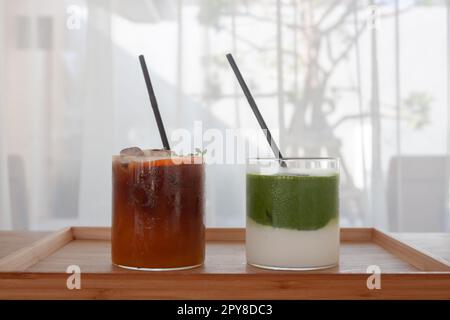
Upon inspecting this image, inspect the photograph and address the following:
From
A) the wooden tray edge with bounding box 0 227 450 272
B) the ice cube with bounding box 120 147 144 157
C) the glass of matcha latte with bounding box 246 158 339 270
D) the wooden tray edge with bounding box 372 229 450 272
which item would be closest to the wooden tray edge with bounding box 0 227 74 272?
the wooden tray edge with bounding box 0 227 450 272

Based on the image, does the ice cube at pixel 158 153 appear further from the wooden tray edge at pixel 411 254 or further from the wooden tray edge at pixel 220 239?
the wooden tray edge at pixel 411 254

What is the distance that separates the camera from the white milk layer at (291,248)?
2.68ft

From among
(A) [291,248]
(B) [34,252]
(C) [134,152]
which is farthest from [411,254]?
(B) [34,252]

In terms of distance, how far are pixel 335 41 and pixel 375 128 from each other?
39 centimetres

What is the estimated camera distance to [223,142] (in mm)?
2473

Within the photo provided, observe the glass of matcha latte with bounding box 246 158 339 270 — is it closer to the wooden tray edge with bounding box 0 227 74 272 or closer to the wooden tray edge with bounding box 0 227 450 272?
the wooden tray edge with bounding box 0 227 450 272

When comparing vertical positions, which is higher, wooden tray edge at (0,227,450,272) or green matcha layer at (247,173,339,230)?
green matcha layer at (247,173,339,230)

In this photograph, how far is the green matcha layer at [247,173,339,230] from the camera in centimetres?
82

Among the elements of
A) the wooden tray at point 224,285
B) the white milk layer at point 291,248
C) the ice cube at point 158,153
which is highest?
the ice cube at point 158,153

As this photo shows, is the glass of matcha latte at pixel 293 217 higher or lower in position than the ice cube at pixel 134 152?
lower

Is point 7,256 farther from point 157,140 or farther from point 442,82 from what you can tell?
point 442,82

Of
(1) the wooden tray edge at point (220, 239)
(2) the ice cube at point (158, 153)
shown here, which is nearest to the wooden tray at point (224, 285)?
(1) the wooden tray edge at point (220, 239)
